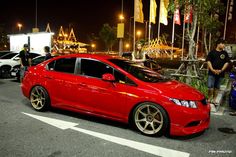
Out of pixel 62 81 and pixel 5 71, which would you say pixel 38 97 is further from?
pixel 5 71

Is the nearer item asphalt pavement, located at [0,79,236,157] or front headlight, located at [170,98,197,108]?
asphalt pavement, located at [0,79,236,157]

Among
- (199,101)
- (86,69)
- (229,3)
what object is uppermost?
(229,3)

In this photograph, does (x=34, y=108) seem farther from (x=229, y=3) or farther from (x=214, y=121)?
(x=229, y=3)

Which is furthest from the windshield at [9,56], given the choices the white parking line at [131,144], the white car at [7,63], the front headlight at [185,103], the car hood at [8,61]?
the front headlight at [185,103]

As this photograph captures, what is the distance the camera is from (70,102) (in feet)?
18.9

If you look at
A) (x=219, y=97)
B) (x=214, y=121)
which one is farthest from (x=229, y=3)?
(x=214, y=121)

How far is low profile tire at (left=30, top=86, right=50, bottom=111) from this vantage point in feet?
20.3

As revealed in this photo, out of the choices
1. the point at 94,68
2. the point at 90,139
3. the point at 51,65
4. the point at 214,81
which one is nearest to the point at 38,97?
the point at 51,65

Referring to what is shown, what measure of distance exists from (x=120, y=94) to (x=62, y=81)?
1.55 m

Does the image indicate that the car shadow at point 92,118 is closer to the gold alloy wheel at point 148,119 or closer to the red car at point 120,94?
the red car at point 120,94

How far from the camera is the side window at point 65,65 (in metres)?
5.92

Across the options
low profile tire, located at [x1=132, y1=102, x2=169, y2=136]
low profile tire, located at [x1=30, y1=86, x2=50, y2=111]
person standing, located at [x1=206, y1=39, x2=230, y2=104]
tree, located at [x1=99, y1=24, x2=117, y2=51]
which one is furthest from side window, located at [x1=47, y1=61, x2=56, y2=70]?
tree, located at [x1=99, y1=24, x2=117, y2=51]

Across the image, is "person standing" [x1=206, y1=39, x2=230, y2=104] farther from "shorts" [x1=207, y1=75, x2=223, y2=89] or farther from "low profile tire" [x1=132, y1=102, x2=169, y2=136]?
"low profile tire" [x1=132, y1=102, x2=169, y2=136]

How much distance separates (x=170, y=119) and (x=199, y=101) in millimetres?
707
